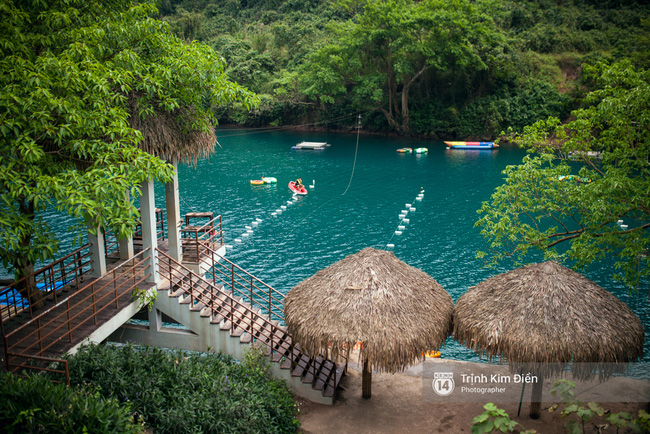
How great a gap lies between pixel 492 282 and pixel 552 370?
6.79 ft

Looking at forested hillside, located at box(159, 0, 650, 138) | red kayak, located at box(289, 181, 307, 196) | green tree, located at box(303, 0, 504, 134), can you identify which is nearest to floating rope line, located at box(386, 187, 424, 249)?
red kayak, located at box(289, 181, 307, 196)

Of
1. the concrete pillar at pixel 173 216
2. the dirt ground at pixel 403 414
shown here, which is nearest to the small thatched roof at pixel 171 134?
the concrete pillar at pixel 173 216

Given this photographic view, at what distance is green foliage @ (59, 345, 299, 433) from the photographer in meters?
8.41

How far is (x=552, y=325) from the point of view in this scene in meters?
9.67

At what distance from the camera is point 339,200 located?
32.3m

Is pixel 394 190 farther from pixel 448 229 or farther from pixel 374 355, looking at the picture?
pixel 374 355

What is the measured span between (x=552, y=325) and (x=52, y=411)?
8398 mm

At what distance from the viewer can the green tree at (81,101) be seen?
859 centimetres

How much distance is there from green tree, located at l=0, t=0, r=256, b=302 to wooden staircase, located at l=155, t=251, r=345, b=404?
8.79 ft

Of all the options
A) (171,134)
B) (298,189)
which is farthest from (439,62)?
(171,134)

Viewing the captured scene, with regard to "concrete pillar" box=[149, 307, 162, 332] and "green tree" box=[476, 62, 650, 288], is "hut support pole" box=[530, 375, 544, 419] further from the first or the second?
"concrete pillar" box=[149, 307, 162, 332]

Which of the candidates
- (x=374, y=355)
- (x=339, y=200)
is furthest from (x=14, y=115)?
(x=339, y=200)

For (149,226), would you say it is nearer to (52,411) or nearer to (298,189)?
(52,411)

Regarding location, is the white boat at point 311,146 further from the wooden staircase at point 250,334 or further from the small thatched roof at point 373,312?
the small thatched roof at point 373,312
